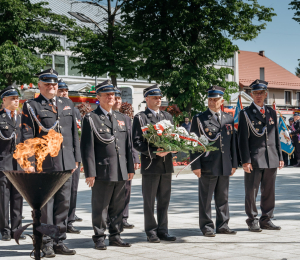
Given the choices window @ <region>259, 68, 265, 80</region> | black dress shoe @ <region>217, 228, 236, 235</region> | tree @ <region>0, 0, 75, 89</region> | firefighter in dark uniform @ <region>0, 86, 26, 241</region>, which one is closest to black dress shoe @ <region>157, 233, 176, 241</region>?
black dress shoe @ <region>217, 228, 236, 235</region>

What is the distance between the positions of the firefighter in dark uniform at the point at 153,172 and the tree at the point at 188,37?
2038 centimetres

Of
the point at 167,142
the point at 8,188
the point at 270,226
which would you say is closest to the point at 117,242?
the point at 167,142

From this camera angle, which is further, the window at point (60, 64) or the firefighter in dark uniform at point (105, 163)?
the window at point (60, 64)

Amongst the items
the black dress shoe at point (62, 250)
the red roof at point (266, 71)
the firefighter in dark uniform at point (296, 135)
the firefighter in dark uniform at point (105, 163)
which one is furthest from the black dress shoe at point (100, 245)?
the red roof at point (266, 71)

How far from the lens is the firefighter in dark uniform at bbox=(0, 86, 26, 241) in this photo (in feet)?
23.1

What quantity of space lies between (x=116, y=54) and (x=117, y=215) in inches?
665

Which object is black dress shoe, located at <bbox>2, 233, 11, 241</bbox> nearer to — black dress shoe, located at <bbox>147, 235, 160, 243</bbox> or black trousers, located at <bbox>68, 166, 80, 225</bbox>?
black trousers, located at <bbox>68, 166, 80, 225</bbox>

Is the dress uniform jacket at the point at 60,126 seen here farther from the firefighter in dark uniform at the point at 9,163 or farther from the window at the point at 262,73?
the window at the point at 262,73

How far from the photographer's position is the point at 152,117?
688 centimetres

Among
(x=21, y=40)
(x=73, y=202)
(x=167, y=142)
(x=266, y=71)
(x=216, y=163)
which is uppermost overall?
(x=266, y=71)

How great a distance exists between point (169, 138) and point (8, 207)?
282cm

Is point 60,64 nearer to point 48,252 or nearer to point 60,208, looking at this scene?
point 60,208

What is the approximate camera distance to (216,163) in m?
7.09

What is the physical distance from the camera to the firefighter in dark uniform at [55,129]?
595cm
